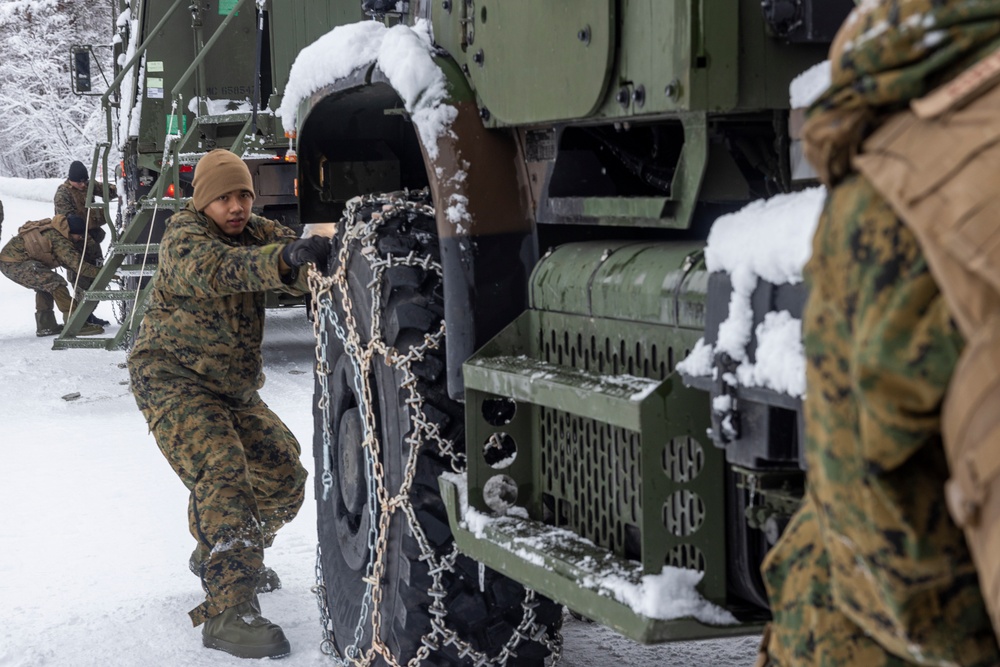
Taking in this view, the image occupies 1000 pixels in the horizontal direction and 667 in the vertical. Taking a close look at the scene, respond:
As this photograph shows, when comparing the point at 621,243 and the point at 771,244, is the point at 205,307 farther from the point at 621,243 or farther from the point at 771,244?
the point at 771,244

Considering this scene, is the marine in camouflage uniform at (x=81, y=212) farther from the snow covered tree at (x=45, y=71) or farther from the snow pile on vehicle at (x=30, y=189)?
the snow covered tree at (x=45, y=71)

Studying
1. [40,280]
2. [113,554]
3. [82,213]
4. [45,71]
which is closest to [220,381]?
[113,554]

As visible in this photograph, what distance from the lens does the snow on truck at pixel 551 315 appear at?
2174mm

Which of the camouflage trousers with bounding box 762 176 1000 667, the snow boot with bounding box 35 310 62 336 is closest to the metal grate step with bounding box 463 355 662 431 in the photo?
the camouflage trousers with bounding box 762 176 1000 667

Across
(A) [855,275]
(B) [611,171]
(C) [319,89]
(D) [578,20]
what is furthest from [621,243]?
(A) [855,275]

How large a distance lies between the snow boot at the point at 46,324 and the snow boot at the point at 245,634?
347 inches

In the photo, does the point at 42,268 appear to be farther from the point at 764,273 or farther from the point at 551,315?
the point at 764,273

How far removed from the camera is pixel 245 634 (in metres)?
4.18

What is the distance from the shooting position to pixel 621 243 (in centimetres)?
275

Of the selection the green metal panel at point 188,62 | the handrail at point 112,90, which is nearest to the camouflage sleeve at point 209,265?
the handrail at point 112,90

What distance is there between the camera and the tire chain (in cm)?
319

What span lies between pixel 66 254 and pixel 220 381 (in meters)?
8.87

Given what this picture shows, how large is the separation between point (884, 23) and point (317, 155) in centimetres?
304

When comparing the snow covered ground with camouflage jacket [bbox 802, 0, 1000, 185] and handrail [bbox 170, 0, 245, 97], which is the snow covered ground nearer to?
handrail [bbox 170, 0, 245, 97]
